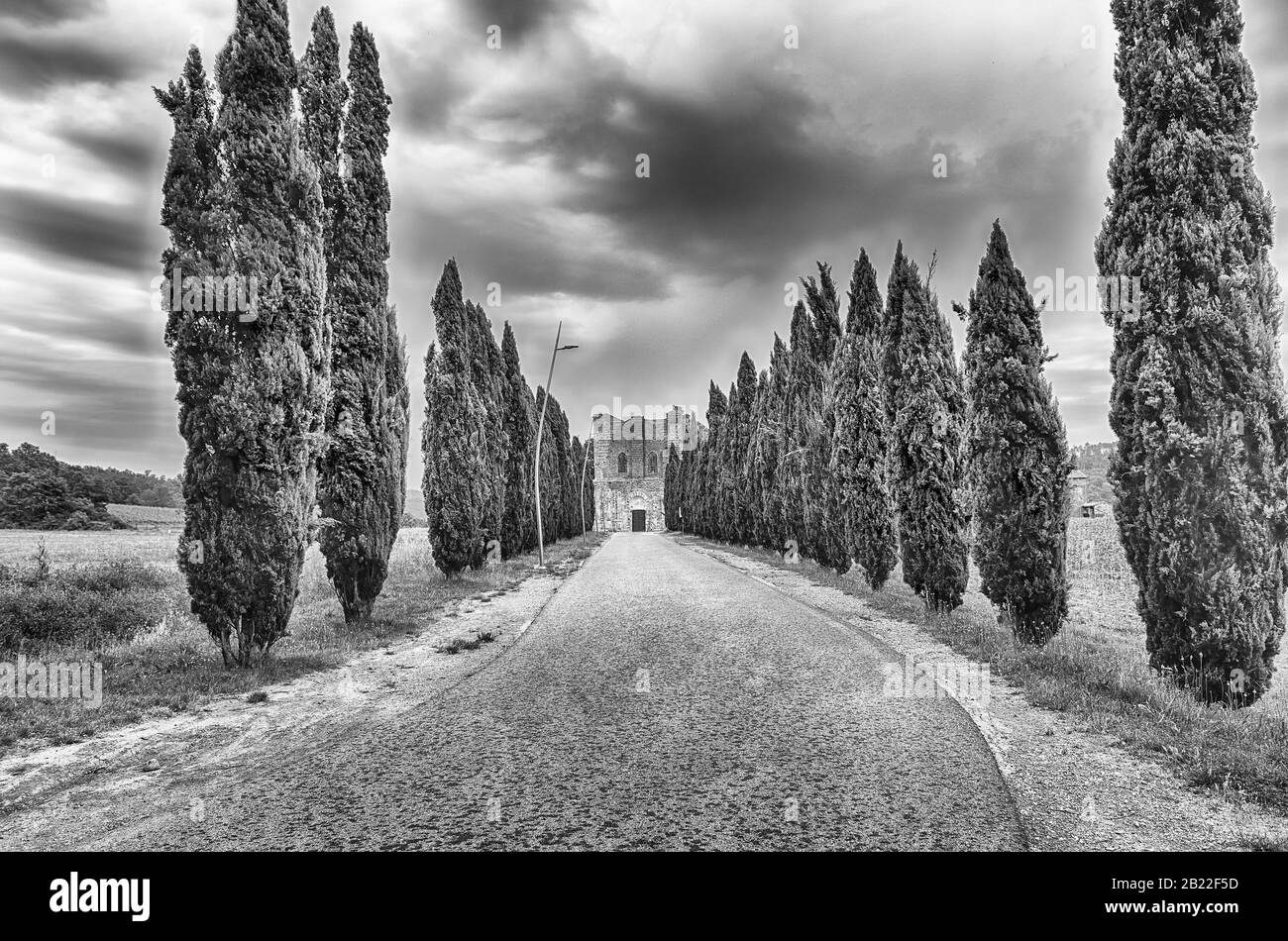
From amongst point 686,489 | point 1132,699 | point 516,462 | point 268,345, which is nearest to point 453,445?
point 516,462

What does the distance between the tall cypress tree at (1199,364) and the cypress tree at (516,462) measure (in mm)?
19262

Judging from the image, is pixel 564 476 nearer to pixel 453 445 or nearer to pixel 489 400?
pixel 489 400

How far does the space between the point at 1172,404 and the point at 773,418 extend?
20381 millimetres

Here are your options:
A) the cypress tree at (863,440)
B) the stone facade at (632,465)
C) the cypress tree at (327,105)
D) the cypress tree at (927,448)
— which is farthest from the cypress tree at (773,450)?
the stone facade at (632,465)

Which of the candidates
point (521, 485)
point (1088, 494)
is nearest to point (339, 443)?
point (521, 485)

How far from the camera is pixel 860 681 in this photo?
6.66 metres

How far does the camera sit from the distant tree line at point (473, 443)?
16.6 metres

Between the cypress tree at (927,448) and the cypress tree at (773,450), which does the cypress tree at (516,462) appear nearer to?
the cypress tree at (773,450)

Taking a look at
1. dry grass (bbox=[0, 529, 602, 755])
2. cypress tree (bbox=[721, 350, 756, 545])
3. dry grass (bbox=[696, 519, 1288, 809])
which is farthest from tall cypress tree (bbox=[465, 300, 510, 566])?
cypress tree (bbox=[721, 350, 756, 545])

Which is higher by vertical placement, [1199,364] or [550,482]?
[1199,364]

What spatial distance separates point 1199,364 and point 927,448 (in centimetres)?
633

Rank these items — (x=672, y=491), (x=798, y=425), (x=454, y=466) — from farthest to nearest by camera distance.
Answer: (x=672, y=491)
(x=798, y=425)
(x=454, y=466)

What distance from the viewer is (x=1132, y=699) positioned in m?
5.81
